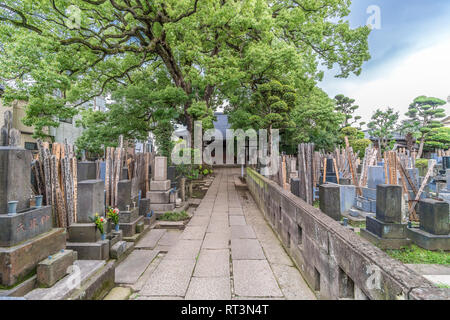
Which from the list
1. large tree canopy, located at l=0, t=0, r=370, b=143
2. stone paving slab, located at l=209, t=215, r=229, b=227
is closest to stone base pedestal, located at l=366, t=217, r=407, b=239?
stone paving slab, located at l=209, t=215, r=229, b=227

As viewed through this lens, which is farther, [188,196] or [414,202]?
[188,196]

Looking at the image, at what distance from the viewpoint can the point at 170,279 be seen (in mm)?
3010

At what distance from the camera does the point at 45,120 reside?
8.86 m

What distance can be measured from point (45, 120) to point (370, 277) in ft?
38.3

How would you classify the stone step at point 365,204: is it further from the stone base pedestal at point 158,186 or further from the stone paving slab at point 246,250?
the stone base pedestal at point 158,186

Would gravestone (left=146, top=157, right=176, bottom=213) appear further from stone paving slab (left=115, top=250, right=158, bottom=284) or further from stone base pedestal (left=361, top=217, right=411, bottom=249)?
stone base pedestal (left=361, top=217, right=411, bottom=249)

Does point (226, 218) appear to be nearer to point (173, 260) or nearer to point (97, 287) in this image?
point (173, 260)

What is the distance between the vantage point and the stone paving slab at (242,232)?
479cm

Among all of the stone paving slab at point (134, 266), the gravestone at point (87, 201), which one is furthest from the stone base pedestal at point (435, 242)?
the gravestone at point (87, 201)

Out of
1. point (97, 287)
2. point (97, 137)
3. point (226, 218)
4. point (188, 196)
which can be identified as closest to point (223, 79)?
point (188, 196)

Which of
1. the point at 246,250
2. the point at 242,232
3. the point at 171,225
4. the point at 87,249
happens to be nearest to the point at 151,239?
the point at 171,225

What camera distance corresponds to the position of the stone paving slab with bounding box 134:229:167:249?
4.41 m

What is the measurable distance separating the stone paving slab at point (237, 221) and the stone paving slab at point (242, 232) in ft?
0.85
